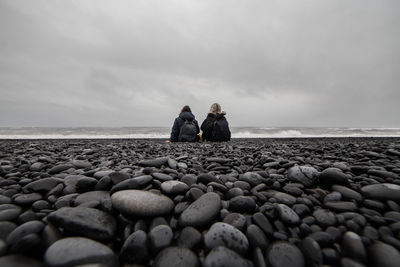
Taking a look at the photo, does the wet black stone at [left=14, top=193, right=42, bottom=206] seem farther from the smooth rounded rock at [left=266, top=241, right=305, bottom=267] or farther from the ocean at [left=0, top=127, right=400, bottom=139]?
the ocean at [left=0, top=127, right=400, bottom=139]

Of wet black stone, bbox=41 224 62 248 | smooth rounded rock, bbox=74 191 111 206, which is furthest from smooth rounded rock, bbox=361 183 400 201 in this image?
wet black stone, bbox=41 224 62 248

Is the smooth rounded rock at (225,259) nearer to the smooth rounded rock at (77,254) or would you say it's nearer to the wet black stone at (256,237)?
the wet black stone at (256,237)

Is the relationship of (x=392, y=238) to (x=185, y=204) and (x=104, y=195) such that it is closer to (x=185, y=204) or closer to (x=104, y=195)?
(x=185, y=204)

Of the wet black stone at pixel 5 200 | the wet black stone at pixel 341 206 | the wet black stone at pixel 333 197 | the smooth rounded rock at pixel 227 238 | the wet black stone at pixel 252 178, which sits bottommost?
the smooth rounded rock at pixel 227 238

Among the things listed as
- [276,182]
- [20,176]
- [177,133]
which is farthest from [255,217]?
[177,133]

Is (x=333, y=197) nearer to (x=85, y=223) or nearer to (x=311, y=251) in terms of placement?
(x=311, y=251)

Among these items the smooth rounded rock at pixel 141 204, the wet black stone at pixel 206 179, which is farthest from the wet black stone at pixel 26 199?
the wet black stone at pixel 206 179

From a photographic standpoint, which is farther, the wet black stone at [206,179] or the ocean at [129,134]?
the ocean at [129,134]

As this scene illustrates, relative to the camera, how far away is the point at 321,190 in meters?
1.64

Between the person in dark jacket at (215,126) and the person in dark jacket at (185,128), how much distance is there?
0.45 m

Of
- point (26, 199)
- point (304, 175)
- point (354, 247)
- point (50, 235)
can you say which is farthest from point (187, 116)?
point (354, 247)

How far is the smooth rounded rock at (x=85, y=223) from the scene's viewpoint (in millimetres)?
1118

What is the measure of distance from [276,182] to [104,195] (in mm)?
1639

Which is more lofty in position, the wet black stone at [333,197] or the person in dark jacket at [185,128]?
the person in dark jacket at [185,128]
